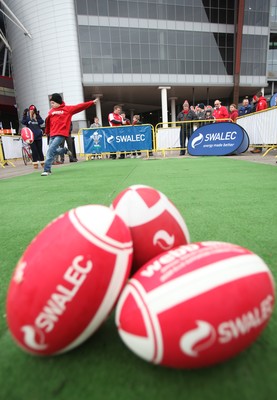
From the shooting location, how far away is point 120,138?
13508 millimetres

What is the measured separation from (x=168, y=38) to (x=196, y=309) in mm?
37699

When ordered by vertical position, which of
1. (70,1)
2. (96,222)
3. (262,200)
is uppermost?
(70,1)

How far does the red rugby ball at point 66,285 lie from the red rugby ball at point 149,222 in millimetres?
255

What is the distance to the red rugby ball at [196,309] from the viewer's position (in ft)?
3.29

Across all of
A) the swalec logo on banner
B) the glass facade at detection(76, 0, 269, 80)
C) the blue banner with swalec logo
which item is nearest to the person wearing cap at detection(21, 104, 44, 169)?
the blue banner with swalec logo

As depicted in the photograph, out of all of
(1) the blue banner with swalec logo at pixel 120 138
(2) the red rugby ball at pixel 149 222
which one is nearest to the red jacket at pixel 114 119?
(1) the blue banner with swalec logo at pixel 120 138

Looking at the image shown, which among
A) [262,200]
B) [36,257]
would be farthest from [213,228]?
[36,257]

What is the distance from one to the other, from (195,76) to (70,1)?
16.1 m

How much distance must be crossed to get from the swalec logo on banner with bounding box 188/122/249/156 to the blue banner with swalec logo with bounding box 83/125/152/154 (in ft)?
7.22

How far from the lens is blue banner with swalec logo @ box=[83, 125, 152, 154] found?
43.9ft

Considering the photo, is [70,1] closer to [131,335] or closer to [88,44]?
[88,44]

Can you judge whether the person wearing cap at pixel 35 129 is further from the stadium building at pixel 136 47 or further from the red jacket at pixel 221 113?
the stadium building at pixel 136 47

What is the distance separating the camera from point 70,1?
30.1 metres

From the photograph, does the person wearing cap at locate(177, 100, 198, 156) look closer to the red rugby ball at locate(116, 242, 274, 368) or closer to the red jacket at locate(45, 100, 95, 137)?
the red jacket at locate(45, 100, 95, 137)
